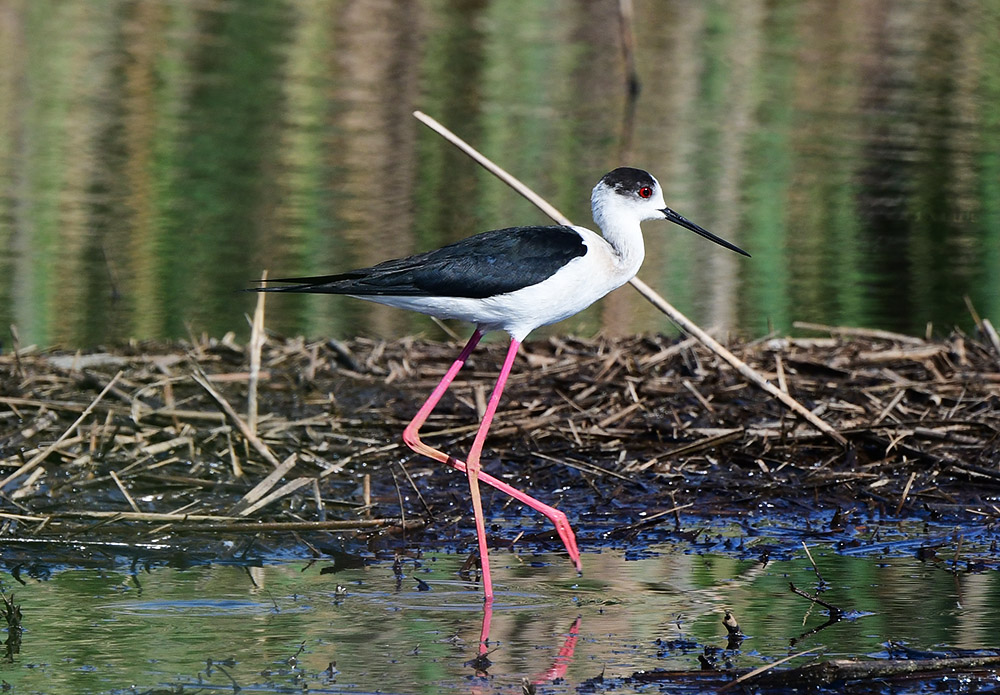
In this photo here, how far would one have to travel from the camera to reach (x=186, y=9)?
2445 cm

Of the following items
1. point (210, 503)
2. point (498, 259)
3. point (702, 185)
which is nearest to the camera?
point (498, 259)

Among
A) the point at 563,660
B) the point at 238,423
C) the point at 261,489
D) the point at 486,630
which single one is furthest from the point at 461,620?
the point at 238,423

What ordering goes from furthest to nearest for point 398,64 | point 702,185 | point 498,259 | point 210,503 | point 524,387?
point 398,64, point 702,185, point 524,387, point 210,503, point 498,259

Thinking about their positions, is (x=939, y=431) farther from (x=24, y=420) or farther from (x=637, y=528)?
(x=24, y=420)

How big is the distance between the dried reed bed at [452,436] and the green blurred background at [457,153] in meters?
1.16

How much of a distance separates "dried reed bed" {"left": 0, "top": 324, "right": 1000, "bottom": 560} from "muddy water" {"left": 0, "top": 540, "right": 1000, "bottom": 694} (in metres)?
0.54

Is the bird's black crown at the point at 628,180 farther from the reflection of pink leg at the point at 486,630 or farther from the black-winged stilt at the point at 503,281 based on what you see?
the reflection of pink leg at the point at 486,630

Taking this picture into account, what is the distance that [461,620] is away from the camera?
491 centimetres

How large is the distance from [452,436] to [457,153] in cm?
882

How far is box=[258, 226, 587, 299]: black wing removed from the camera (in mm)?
5711

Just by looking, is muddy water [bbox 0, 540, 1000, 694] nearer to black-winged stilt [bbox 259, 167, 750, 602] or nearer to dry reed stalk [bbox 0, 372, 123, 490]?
black-winged stilt [bbox 259, 167, 750, 602]

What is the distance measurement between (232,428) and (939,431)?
3.05m

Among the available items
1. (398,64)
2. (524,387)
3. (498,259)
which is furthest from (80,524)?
(398,64)

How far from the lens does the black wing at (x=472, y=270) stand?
5711mm
